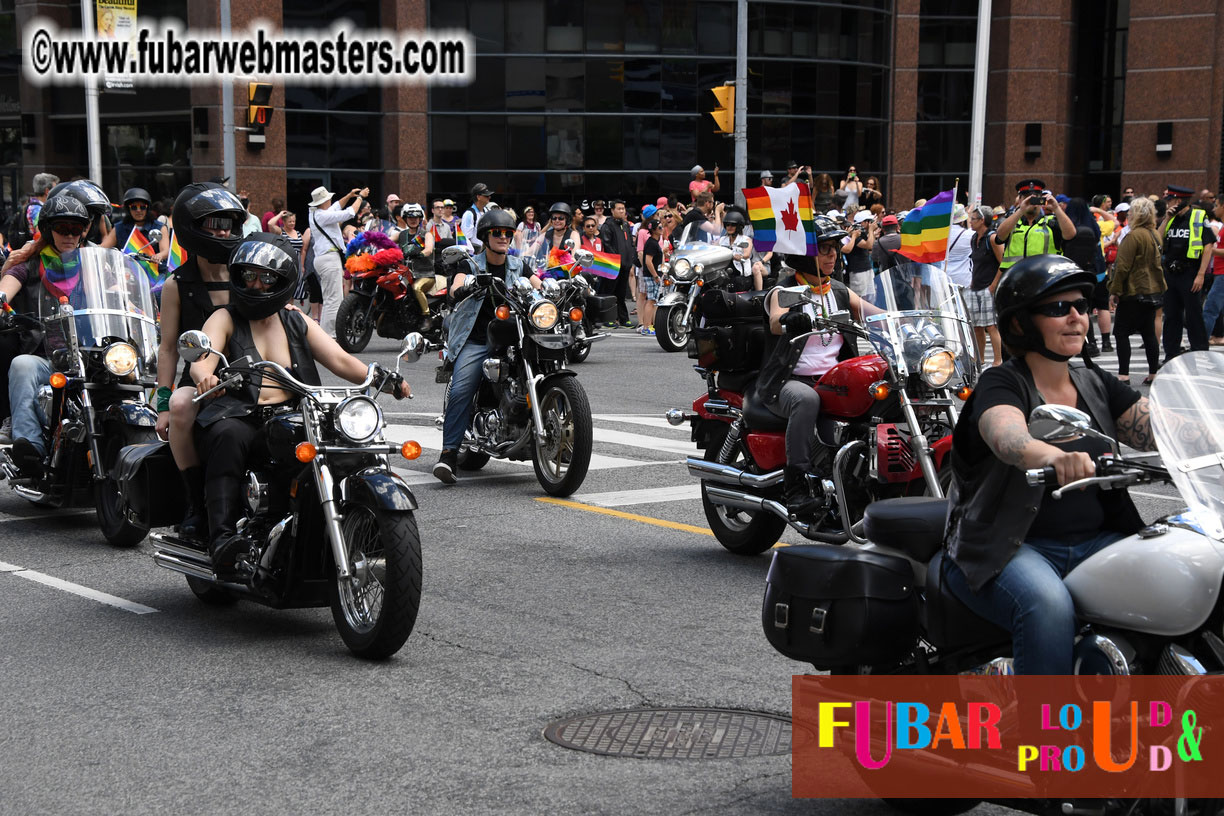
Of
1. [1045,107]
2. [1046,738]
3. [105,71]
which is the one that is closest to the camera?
[1046,738]

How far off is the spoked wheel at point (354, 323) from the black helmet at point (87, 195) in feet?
34.8

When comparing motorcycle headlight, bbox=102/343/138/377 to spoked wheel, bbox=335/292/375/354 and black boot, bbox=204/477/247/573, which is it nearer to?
black boot, bbox=204/477/247/573

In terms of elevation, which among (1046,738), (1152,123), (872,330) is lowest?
(1046,738)

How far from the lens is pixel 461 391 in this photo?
35.3 feet

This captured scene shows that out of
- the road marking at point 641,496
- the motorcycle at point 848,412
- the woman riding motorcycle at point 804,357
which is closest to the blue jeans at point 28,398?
Result: the road marking at point 641,496

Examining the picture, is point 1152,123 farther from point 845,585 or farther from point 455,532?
point 845,585

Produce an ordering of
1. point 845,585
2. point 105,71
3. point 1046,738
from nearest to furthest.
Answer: point 1046,738 → point 845,585 → point 105,71

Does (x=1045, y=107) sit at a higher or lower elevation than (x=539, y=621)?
higher

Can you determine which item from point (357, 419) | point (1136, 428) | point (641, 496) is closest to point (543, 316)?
point (641, 496)

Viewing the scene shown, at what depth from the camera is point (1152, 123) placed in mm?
40781

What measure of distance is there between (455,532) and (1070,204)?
37.8 ft

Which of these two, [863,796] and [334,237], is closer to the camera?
[863,796]

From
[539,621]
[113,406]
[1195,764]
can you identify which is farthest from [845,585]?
[113,406]

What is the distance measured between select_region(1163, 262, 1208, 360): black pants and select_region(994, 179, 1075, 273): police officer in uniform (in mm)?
1938
